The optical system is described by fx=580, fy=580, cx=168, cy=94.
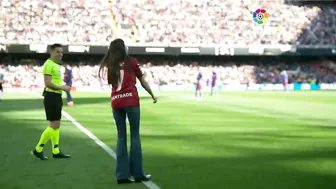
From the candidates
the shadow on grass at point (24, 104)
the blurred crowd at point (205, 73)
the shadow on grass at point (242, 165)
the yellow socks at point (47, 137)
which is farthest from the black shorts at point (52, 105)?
the blurred crowd at point (205, 73)

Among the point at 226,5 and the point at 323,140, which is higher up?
the point at 226,5

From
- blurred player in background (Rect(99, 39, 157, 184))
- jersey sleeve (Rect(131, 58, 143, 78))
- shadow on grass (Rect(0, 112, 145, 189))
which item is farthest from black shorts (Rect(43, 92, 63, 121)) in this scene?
jersey sleeve (Rect(131, 58, 143, 78))

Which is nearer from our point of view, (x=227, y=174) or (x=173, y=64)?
(x=227, y=174)

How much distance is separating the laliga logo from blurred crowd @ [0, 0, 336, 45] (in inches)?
22.2

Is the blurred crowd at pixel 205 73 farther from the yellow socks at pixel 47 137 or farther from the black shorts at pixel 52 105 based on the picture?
the black shorts at pixel 52 105

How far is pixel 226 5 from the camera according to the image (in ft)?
218

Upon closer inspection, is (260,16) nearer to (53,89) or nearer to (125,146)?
(53,89)

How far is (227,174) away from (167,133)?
655cm

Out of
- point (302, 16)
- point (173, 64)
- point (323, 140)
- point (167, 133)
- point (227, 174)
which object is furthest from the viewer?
point (302, 16)

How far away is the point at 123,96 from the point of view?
8.16 metres

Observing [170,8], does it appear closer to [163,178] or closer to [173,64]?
[173,64]

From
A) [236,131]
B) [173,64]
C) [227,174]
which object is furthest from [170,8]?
[227,174]

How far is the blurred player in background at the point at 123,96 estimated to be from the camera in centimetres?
809

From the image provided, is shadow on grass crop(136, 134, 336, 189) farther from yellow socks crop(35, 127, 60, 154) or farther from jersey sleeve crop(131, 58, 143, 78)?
yellow socks crop(35, 127, 60, 154)
